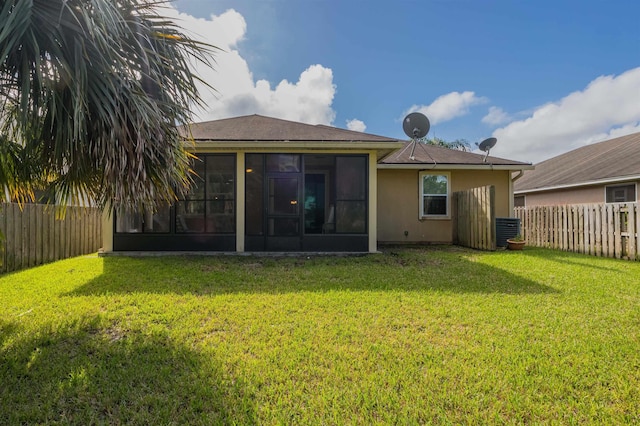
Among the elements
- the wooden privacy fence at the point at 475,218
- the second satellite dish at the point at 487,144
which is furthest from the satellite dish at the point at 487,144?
the wooden privacy fence at the point at 475,218

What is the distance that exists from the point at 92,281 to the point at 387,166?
8845mm

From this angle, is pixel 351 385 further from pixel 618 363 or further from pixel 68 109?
pixel 68 109

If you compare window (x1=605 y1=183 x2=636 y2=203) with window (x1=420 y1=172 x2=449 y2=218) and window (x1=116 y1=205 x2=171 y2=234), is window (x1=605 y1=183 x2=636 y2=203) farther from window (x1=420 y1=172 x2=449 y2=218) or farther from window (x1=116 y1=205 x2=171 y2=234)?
window (x1=116 y1=205 x2=171 y2=234)

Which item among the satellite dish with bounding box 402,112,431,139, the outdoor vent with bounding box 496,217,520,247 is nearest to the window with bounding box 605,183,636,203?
the outdoor vent with bounding box 496,217,520,247

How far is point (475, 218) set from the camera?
9.45 metres

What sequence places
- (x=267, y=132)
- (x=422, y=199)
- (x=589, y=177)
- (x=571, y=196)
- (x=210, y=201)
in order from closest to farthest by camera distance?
(x=210, y=201) < (x=267, y=132) < (x=422, y=199) < (x=589, y=177) < (x=571, y=196)

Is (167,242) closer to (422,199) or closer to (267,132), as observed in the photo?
(267,132)

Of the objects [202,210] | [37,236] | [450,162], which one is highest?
[450,162]

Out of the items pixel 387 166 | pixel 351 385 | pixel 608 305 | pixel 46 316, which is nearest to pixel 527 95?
pixel 387 166

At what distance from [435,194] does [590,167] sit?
8.72m

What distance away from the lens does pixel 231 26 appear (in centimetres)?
780

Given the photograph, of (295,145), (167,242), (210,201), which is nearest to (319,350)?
(295,145)

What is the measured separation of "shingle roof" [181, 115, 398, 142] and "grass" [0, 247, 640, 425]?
4.07 metres

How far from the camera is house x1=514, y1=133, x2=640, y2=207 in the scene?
1130 cm
